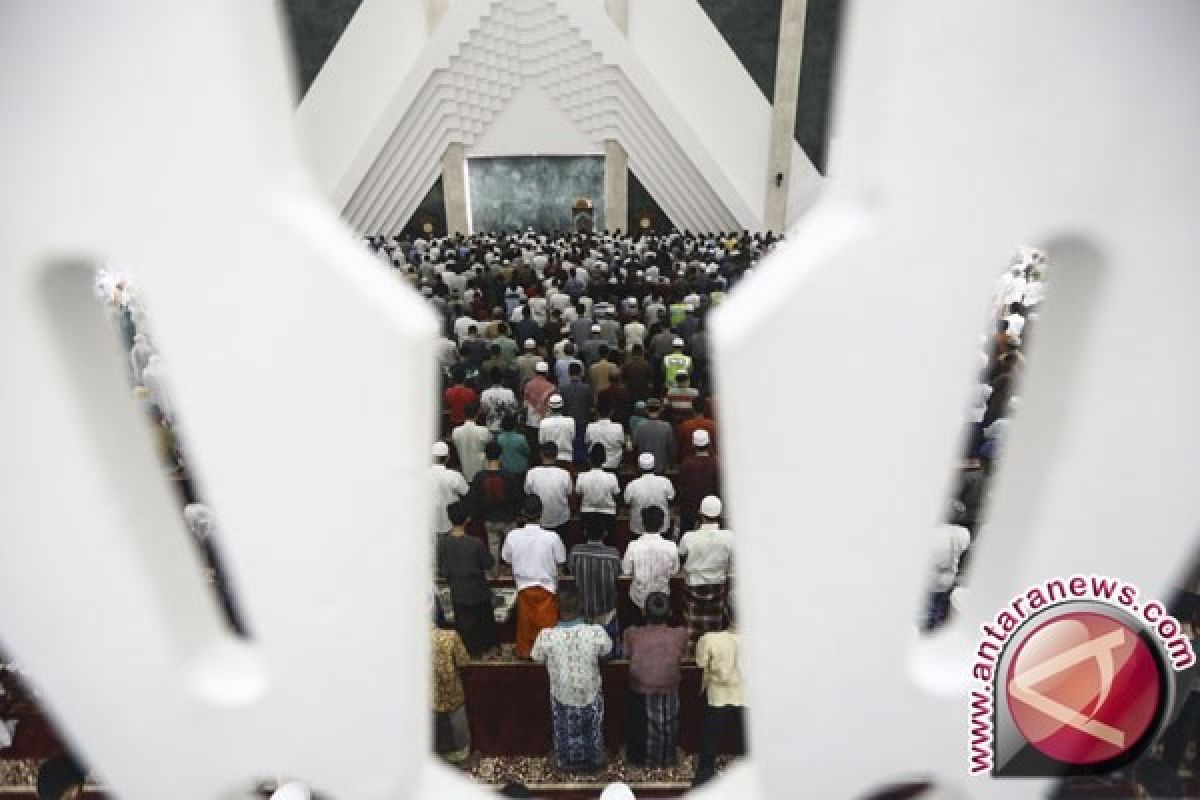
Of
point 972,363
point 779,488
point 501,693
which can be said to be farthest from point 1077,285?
point 501,693

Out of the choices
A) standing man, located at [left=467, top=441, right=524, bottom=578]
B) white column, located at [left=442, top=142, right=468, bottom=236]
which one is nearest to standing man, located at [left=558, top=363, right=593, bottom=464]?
standing man, located at [left=467, top=441, right=524, bottom=578]

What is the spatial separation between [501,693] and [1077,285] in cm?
392

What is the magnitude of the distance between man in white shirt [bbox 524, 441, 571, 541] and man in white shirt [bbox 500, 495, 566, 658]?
2.20ft

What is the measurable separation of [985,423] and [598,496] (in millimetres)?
3363

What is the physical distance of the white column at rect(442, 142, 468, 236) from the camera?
14656mm

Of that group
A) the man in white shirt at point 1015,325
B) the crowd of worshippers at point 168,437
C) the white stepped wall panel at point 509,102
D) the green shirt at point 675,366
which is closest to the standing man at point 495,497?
Result: the crowd of worshippers at point 168,437

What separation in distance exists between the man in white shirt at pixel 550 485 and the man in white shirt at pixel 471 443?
50 centimetres

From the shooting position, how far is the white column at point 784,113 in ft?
44.2

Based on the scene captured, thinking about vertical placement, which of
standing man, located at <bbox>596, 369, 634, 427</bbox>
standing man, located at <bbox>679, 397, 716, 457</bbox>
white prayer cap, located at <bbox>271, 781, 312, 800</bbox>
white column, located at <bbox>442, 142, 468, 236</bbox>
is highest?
white column, located at <bbox>442, 142, 468, 236</bbox>

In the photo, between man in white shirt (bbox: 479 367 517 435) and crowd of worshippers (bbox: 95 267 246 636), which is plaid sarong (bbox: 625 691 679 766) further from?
man in white shirt (bbox: 479 367 517 435)

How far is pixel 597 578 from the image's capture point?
4258 millimetres

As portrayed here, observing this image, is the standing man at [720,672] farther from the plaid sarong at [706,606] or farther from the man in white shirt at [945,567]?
the man in white shirt at [945,567]

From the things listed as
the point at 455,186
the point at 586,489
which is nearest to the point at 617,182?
the point at 455,186

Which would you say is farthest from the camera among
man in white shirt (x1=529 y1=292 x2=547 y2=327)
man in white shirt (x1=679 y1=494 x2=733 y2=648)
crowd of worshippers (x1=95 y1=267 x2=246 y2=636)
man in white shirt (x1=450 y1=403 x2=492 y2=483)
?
man in white shirt (x1=529 y1=292 x2=547 y2=327)
